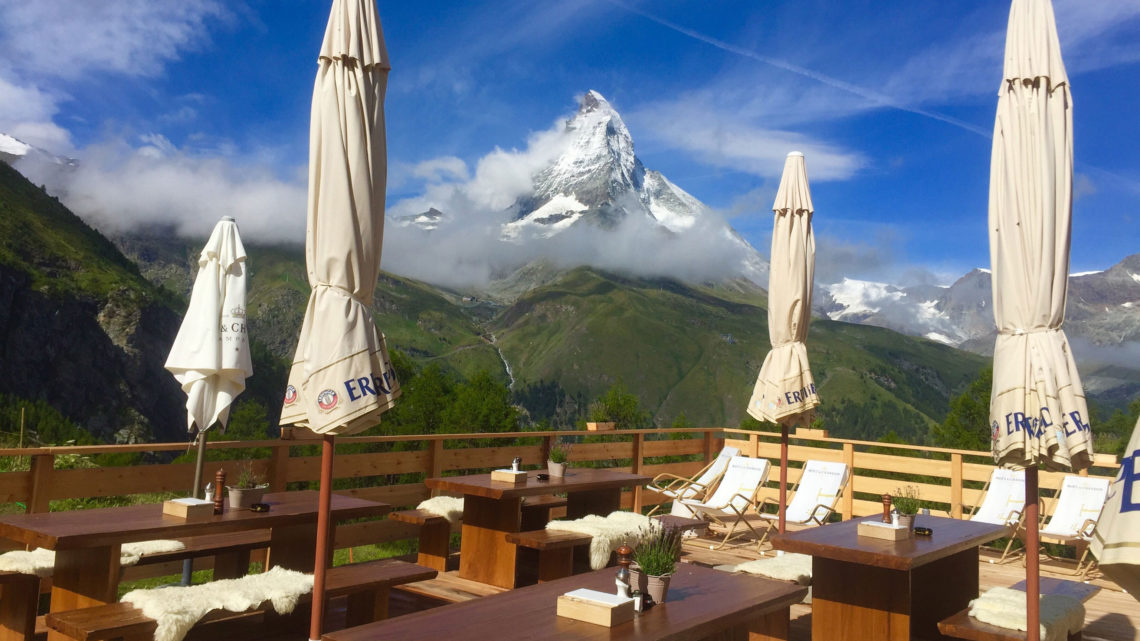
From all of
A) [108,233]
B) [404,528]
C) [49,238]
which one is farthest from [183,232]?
[404,528]

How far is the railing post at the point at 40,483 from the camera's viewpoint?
452cm

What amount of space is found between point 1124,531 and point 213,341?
470cm

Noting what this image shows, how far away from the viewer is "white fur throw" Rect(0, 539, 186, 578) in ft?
12.3

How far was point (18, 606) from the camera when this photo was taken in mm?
3764

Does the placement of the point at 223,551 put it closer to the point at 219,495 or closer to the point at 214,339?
the point at 219,495

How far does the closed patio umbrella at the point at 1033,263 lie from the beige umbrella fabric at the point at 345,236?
2.47 metres

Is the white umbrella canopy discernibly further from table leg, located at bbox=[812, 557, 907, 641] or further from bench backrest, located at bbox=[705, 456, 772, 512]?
bench backrest, located at bbox=[705, 456, 772, 512]

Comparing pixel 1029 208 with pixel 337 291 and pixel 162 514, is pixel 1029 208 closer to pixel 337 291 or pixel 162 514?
pixel 337 291

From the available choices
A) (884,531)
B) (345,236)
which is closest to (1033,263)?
(884,531)

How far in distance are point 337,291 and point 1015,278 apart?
8.91 ft

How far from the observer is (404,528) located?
6.58 m

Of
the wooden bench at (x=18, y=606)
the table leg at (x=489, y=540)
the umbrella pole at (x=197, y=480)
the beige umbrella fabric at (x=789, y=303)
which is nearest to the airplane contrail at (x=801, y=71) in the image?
the beige umbrella fabric at (x=789, y=303)

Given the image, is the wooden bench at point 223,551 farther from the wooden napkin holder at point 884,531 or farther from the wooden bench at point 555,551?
the wooden napkin holder at point 884,531

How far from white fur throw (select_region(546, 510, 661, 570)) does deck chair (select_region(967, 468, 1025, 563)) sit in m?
3.41
